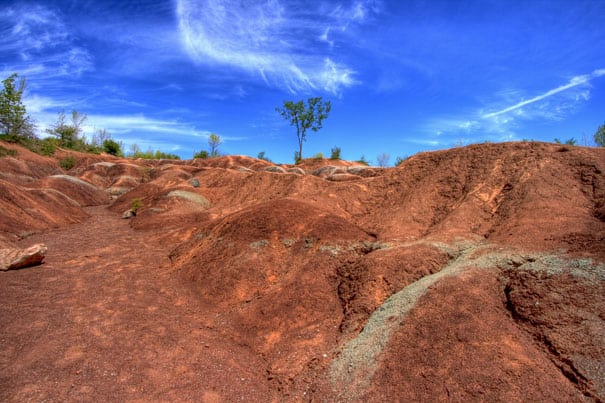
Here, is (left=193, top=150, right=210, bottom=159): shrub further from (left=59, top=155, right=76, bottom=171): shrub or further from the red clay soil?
the red clay soil

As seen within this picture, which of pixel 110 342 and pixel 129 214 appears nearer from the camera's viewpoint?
pixel 110 342

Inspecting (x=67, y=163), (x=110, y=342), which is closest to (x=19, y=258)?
(x=110, y=342)

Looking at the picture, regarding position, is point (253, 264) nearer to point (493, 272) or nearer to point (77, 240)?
point (493, 272)

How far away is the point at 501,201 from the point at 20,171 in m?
30.0

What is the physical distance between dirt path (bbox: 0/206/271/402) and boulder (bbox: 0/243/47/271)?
238mm

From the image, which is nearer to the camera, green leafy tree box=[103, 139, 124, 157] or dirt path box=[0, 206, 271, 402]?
dirt path box=[0, 206, 271, 402]

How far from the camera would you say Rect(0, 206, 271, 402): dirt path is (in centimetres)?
434

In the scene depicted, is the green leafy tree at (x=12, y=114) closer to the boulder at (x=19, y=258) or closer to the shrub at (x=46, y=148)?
the shrub at (x=46, y=148)

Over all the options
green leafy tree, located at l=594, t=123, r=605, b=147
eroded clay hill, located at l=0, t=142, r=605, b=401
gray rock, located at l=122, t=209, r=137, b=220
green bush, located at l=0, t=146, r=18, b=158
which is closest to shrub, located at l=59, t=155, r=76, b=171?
green bush, located at l=0, t=146, r=18, b=158

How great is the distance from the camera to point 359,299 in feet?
18.7

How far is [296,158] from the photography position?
41469mm

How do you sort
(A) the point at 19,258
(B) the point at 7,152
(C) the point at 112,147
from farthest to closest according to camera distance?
(C) the point at 112,147
(B) the point at 7,152
(A) the point at 19,258

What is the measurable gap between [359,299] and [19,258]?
8.56 metres

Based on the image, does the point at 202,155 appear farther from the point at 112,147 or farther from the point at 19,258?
the point at 19,258
